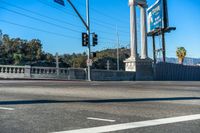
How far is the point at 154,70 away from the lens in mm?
54438

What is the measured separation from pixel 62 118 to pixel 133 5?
45783mm

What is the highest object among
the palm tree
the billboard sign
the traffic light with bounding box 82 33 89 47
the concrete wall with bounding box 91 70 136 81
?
the billboard sign

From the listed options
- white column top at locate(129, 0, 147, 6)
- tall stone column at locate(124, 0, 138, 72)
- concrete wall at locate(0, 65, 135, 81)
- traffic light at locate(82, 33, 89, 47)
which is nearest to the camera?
traffic light at locate(82, 33, 89, 47)

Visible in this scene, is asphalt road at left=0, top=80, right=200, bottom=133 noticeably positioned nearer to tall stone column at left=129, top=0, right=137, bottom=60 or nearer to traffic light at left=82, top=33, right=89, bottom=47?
traffic light at left=82, top=33, right=89, bottom=47

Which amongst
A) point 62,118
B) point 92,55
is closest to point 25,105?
point 62,118

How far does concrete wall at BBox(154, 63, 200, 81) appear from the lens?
184 feet

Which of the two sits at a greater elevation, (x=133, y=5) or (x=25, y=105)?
(x=133, y=5)

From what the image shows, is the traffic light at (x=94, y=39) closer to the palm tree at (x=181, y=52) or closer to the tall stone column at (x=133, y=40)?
the tall stone column at (x=133, y=40)

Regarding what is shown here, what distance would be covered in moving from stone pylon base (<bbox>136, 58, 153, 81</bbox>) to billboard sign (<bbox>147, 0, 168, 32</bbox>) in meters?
9.67

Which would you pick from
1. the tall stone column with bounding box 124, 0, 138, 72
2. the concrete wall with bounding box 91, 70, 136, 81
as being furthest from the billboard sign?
the concrete wall with bounding box 91, 70, 136, 81

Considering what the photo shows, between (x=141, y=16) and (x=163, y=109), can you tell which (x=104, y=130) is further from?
(x=141, y=16)

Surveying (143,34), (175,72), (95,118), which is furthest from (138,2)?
(95,118)

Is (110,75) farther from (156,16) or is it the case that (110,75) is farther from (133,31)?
(156,16)

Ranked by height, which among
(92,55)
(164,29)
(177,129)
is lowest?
(177,129)
